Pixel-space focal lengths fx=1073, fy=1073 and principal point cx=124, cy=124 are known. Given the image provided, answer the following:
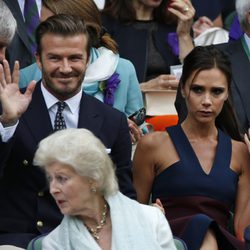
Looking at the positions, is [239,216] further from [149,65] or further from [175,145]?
[149,65]

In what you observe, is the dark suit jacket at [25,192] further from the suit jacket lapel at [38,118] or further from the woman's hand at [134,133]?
the woman's hand at [134,133]

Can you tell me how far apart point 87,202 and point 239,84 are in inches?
88.9

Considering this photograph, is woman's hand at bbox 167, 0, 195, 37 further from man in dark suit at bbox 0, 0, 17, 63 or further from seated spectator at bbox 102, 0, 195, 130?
man in dark suit at bbox 0, 0, 17, 63

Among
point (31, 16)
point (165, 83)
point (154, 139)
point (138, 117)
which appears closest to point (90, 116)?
point (154, 139)

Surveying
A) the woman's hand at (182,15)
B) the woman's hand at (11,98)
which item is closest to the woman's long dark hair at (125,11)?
the woman's hand at (182,15)

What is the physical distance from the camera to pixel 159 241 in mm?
5156

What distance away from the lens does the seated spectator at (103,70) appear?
675 centimetres

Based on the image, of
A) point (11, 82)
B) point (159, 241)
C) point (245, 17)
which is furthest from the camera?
point (245, 17)

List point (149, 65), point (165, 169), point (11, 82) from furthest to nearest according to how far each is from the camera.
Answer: point (149, 65)
point (165, 169)
point (11, 82)

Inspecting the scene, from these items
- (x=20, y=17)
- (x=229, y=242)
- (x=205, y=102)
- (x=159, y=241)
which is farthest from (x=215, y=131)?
(x=20, y=17)

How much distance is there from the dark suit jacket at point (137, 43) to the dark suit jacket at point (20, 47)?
0.85m

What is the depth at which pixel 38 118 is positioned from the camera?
19.2 ft

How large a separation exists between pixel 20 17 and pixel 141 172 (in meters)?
1.78

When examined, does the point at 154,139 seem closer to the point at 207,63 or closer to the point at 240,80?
the point at 207,63
